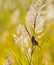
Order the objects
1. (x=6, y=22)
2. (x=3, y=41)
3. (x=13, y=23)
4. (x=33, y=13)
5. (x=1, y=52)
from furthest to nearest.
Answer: (x=6, y=22) → (x=13, y=23) → (x=3, y=41) → (x=1, y=52) → (x=33, y=13)

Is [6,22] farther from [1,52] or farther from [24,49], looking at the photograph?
[24,49]

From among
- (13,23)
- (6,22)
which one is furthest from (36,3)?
(6,22)

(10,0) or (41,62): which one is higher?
(41,62)

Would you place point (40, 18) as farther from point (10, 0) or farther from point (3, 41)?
point (10, 0)

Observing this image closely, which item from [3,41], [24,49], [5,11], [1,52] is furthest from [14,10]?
[24,49]

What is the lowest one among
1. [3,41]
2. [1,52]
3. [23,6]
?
[23,6]

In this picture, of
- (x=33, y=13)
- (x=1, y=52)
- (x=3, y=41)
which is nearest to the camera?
(x=33, y=13)

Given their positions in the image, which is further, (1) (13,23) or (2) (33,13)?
(1) (13,23)
